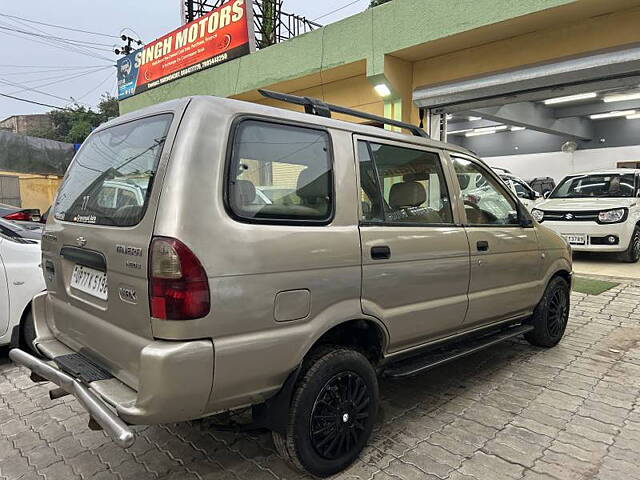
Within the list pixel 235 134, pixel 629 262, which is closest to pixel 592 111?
pixel 629 262

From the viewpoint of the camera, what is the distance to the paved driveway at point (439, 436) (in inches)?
94.1

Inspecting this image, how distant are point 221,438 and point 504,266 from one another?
2356mm

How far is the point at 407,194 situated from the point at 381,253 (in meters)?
0.57

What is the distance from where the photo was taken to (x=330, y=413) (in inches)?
90.7

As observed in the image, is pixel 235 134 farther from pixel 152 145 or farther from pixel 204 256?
pixel 204 256

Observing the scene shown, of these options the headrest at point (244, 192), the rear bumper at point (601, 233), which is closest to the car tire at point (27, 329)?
the headrest at point (244, 192)

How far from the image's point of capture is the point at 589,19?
19.7ft

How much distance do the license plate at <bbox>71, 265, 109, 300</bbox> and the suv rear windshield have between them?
0.25m

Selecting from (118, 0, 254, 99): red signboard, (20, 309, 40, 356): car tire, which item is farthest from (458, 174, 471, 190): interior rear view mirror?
(118, 0, 254, 99): red signboard

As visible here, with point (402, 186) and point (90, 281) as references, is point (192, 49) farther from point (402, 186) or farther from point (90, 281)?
point (90, 281)

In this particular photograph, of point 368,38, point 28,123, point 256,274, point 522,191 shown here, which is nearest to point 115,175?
point 256,274

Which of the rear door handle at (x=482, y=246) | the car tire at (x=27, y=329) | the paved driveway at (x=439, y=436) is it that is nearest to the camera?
the paved driveway at (x=439, y=436)

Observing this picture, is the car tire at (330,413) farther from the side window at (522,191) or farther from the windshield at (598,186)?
the side window at (522,191)

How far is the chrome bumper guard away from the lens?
68.2 inches
